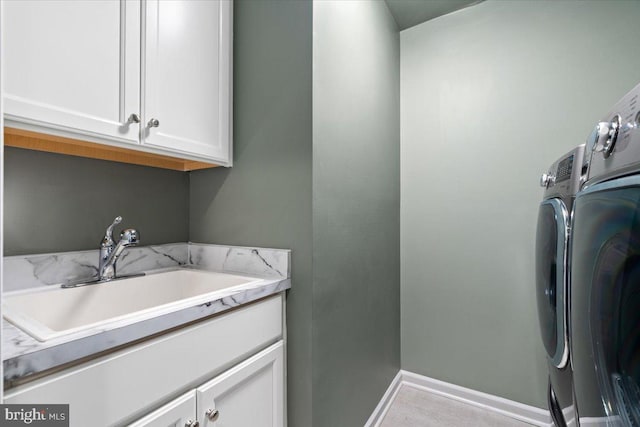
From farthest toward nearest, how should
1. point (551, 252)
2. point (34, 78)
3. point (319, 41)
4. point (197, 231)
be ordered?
1. point (197, 231)
2. point (319, 41)
3. point (551, 252)
4. point (34, 78)

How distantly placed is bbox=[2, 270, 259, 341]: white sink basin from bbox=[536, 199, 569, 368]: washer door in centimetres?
107

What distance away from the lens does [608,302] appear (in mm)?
501

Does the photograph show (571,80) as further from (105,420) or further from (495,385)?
(105,420)

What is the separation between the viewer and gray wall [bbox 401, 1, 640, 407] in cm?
165

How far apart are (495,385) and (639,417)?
1718 mm

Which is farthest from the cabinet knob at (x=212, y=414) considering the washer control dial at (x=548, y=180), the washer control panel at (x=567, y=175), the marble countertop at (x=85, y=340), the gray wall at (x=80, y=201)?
the washer control dial at (x=548, y=180)

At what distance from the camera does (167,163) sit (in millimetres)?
1458

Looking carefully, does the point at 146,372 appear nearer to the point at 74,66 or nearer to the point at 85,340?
the point at 85,340

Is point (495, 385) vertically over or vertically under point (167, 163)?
under

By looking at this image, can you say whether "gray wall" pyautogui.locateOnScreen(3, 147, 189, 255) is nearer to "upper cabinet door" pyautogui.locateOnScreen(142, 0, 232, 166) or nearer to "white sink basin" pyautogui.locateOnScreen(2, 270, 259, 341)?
"white sink basin" pyautogui.locateOnScreen(2, 270, 259, 341)

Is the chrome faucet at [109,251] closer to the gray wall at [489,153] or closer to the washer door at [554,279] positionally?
the washer door at [554,279]

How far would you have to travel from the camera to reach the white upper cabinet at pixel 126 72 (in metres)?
0.80

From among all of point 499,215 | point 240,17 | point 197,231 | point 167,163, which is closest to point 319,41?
point 240,17

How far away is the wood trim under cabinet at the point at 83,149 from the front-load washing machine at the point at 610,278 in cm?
133
